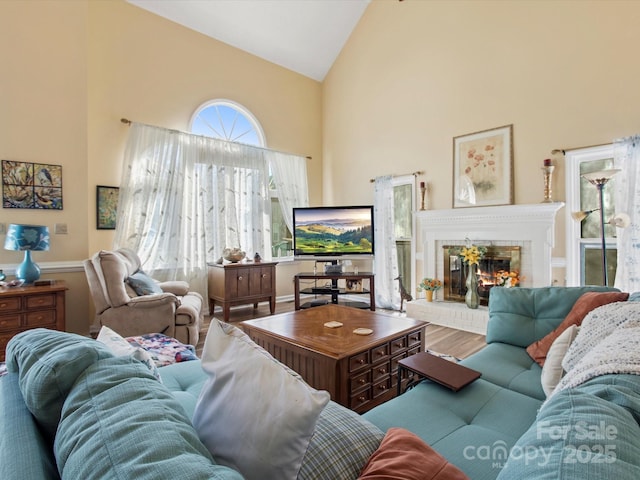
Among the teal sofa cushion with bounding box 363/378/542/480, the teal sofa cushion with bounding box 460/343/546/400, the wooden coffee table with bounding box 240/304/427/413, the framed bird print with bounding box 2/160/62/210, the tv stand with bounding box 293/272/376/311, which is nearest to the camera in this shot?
the teal sofa cushion with bounding box 363/378/542/480

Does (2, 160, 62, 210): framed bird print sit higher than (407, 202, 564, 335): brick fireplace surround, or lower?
higher

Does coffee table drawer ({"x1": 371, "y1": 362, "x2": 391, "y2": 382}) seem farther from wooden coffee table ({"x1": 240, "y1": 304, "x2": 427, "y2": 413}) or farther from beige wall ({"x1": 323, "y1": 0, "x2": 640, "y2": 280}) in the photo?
beige wall ({"x1": 323, "y1": 0, "x2": 640, "y2": 280})

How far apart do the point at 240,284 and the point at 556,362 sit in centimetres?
373

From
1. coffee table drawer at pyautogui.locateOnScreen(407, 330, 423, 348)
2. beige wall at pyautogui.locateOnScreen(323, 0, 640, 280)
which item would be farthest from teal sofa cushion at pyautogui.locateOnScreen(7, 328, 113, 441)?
beige wall at pyautogui.locateOnScreen(323, 0, 640, 280)

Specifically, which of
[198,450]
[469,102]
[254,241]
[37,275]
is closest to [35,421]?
A: [198,450]

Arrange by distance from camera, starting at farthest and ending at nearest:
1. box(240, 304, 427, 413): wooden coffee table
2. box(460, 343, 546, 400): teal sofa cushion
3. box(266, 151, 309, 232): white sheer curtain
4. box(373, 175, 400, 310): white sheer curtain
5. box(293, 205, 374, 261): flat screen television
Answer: box(266, 151, 309, 232): white sheer curtain < box(373, 175, 400, 310): white sheer curtain < box(293, 205, 374, 261): flat screen television < box(240, 304, 427, 413): wooden coffee table < box(460, 343, 546, 400): teal sofa cushion

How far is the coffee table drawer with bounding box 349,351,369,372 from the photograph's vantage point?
1978mm

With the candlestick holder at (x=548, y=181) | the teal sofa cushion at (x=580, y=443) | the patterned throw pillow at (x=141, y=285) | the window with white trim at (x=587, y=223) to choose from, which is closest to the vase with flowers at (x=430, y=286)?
the window with white trim at (x=587, y=223)

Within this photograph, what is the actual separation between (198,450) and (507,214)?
4193 millimetres

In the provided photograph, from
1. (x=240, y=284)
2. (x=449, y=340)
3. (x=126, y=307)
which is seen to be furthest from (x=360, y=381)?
(x=240, y=284)

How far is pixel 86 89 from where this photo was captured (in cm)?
362

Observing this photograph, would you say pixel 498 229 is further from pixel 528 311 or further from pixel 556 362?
pixel 556 362

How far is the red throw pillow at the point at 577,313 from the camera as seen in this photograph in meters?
1.76

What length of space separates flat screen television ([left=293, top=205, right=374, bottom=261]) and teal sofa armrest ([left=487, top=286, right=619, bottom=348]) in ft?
9.12
